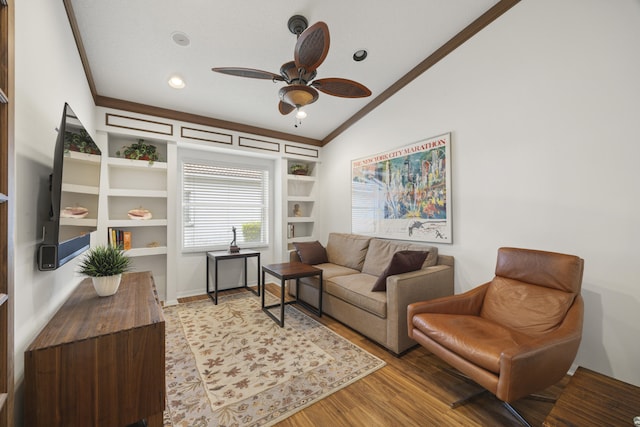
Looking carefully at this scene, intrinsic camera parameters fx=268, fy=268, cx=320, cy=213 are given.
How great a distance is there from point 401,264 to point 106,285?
7.71 ft

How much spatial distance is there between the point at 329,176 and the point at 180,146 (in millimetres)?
2461

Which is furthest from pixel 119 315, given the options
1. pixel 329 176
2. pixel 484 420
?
pixel 329 176

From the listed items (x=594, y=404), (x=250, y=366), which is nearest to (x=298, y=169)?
(x=250, y=366)

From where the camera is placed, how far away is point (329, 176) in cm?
493

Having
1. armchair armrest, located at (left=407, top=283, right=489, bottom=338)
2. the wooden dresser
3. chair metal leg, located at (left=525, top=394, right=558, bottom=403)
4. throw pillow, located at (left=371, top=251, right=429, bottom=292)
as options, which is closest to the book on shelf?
the wooden dresser

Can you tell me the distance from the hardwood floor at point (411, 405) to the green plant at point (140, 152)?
11.5ft

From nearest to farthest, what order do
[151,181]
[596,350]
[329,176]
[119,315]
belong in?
[119,315], [596,350], [151,181], [329,176]

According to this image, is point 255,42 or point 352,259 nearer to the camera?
point 255,42

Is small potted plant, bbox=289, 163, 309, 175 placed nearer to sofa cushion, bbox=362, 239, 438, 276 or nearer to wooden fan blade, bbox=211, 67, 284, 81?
sofa cushion, bbox=362, 239, 438, 276

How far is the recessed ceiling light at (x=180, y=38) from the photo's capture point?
2.45 meters

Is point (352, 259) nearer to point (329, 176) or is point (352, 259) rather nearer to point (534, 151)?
point (329, 176)

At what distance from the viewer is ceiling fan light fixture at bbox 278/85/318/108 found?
202cm

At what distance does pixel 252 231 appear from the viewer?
4.75m

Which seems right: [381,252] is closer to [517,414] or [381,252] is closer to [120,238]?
[517,414]
